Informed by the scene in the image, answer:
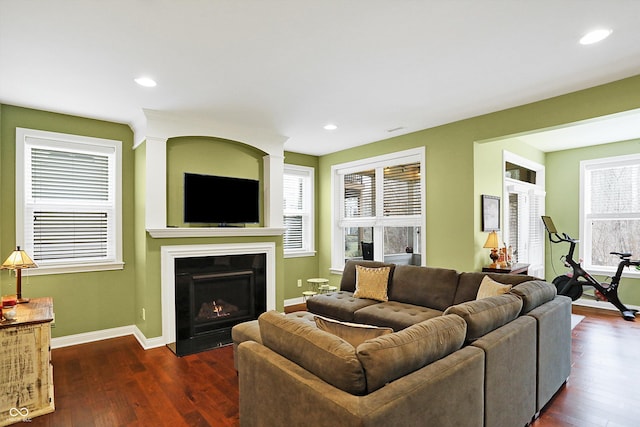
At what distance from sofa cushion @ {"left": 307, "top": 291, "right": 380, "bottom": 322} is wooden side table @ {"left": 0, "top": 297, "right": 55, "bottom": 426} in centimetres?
252

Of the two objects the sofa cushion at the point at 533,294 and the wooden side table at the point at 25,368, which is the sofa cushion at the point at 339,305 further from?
the wooden side table at the point at 25,368

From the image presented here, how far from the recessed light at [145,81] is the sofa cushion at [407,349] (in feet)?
9.47

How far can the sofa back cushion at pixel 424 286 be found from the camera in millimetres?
3598

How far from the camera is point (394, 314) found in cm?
343

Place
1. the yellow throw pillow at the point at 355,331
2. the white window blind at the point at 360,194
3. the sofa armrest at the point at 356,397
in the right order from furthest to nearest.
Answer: the white window blind at the point at 360,194 → the yellow throw pillow at the point at 355,331 → the sofa armrest at the point at 356,397

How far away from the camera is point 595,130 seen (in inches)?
193

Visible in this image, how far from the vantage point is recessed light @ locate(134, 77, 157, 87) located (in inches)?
120

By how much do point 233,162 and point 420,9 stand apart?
322cm

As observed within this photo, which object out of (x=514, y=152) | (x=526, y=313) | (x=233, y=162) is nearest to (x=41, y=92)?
(x=233, y=162)

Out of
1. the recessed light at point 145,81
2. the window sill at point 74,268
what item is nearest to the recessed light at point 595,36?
the recessed light at point 145,81

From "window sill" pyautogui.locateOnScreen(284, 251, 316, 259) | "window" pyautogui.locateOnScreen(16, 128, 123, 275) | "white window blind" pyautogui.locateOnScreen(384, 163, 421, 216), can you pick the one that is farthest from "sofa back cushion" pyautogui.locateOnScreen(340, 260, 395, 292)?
"window" pyautogui.locateOnScreen(16, 128, 123, 275)

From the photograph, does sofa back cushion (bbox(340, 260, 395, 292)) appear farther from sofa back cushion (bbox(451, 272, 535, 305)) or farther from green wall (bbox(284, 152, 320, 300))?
green wall (bbox(284, 152, 320, 300))

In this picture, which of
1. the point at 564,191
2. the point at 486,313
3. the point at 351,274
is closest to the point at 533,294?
the point at 486,313

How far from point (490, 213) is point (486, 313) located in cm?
278
